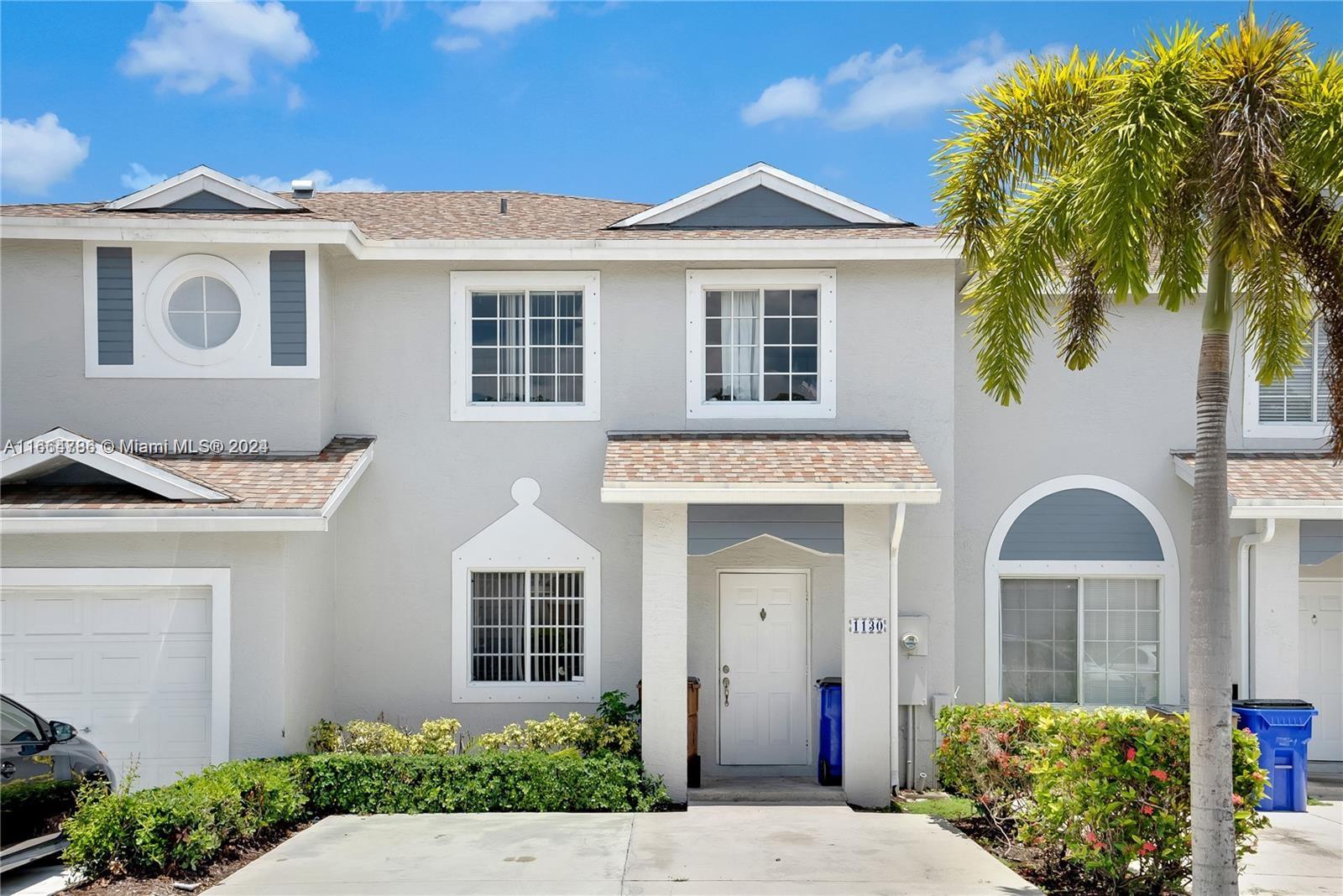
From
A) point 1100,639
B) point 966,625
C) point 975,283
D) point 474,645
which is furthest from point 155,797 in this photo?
point 1100,639

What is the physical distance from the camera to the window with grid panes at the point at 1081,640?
1368 centimetres

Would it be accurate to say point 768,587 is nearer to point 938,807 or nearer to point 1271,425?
point 938,807

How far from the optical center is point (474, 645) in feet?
43.0

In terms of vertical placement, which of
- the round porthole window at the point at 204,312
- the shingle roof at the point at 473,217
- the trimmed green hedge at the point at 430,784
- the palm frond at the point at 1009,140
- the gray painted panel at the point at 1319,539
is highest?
the shingle roof at the point at 473,217

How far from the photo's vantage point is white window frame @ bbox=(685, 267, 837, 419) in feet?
43.1

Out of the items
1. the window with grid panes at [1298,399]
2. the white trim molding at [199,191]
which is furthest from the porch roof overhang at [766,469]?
the white trim molding at [199,191]

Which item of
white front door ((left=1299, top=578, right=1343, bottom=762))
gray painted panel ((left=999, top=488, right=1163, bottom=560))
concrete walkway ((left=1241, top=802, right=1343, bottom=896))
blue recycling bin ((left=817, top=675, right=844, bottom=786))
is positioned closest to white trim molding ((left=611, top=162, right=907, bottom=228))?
gray painted panel ((left=999, top=488, right=1163, bottom=560))

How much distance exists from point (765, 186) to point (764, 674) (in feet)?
19.6

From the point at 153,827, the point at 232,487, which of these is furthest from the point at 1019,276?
the point at 153,827

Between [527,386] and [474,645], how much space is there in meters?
3.17

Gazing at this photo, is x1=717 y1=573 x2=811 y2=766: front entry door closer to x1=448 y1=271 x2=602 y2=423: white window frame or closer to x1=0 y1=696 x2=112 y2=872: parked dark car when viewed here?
x1=448 y1=271 x2=602 y2=423: white window frame

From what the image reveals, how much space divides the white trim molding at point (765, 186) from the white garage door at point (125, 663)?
22.1ft

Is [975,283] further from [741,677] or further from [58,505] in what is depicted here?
[58,505]

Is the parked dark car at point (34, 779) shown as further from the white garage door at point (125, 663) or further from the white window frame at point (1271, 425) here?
the white window frame at point (1271, 425)
